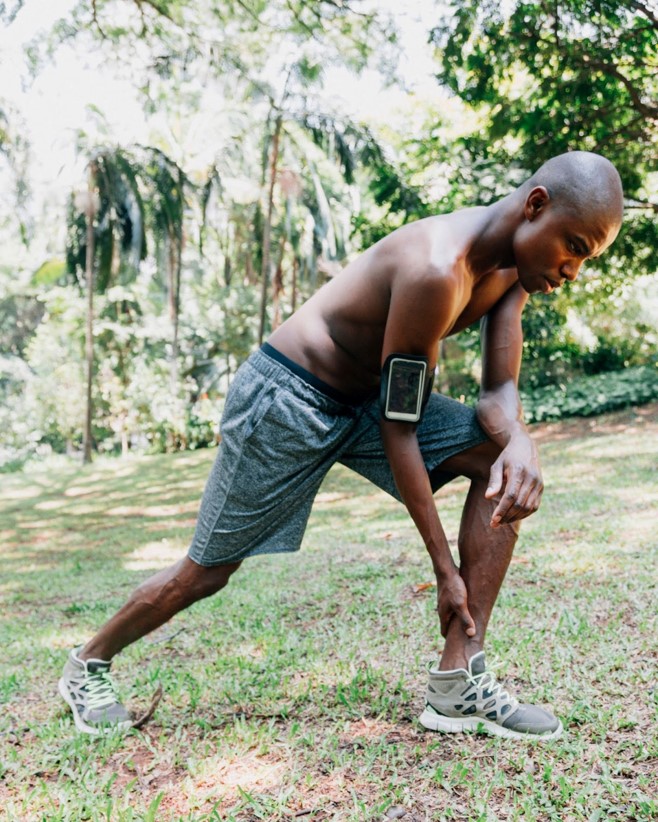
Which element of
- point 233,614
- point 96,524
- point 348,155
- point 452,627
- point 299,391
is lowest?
point 96,524

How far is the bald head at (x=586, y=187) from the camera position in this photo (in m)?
2.17

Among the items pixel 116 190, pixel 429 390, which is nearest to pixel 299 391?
pixel 429 390

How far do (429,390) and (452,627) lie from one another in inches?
30.4

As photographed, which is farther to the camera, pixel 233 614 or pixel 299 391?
Result: pixel 233 614

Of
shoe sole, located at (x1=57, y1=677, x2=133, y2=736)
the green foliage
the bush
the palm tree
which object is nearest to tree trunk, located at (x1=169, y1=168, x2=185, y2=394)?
the palm tree

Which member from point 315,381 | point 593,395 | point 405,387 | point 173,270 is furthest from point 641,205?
point 173,270

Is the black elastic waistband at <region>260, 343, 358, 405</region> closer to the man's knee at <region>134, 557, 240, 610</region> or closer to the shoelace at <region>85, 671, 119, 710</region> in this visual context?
the man's knee at <region>134, 557, 240, 610</region>

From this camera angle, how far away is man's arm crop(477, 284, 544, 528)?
2.23 metres

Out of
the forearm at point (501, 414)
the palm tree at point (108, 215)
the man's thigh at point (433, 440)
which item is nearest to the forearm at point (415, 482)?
the man's thigh at point (433, 440)

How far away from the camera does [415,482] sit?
237 cm

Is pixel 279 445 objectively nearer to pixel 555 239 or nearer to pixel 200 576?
pixel 200 576

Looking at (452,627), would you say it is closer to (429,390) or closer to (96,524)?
(429,390)

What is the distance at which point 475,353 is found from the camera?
15859mm

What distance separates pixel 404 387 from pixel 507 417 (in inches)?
15.7
